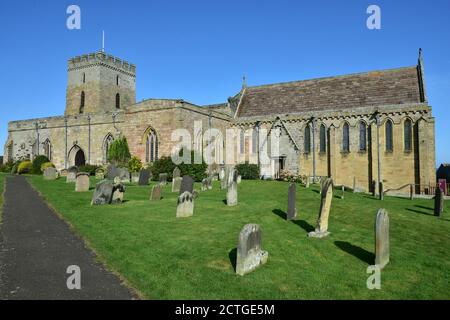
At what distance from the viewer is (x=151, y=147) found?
103 feet

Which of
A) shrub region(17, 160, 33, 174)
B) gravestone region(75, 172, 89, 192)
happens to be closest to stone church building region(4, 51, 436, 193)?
shrub region(17, 160, 33, 174)

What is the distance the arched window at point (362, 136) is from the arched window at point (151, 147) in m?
17.6

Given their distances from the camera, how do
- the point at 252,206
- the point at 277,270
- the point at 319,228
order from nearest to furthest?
1. the point at 277,270
2. the point at 319,228
3. the point at 252,206

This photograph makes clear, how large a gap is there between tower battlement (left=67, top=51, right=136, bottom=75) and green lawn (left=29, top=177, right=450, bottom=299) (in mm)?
38796

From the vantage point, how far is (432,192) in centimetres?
2512

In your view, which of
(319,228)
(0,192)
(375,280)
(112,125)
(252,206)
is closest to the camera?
(375,280)

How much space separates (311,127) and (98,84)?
102 ft

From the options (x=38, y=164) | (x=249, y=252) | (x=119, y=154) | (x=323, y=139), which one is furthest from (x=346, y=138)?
(x=38, y=164)

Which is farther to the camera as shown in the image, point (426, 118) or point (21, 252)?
point (426, 118)

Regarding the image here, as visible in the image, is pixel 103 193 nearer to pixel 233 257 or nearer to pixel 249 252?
pixel 233 257

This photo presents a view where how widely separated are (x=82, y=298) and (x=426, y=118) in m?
27.9
